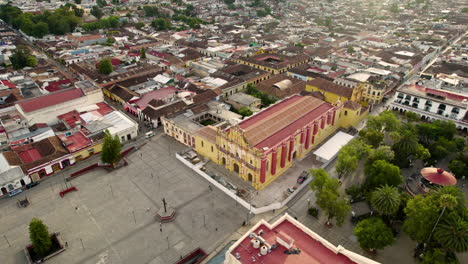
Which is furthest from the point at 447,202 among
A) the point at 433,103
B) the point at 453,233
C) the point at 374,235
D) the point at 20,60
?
the point at 20,60

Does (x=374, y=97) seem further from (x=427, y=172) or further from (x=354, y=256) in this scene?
(x=354, y=256)

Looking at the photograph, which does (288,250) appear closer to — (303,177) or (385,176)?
(303,177)

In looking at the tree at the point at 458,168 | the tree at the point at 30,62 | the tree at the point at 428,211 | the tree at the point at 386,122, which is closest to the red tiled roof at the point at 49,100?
the tree at the point at 30,62

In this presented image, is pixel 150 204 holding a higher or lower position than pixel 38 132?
lower

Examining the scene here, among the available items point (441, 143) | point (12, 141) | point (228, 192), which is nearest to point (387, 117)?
point (441, 143)

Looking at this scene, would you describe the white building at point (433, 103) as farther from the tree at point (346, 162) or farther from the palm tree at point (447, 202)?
the palm tree at point (447, 202)

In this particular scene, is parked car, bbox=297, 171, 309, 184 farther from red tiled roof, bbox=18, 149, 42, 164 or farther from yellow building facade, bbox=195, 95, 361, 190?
red tiled roof, bbox=18, 149, 42, 164

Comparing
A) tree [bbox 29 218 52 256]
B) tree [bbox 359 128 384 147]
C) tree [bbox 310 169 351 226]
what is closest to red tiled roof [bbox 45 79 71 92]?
tree [bbox 29 218 52 256]
